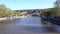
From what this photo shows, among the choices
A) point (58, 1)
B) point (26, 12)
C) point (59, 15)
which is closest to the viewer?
point (58, 1)

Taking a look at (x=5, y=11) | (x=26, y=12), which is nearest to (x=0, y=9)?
(x=5, y=11)

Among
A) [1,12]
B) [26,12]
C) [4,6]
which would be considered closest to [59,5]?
[1,12]

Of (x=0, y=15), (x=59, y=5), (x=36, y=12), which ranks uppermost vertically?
(x=59, y=5)

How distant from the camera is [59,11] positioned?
1838 inches

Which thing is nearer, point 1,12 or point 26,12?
point 1,12

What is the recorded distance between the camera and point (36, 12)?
199 meters

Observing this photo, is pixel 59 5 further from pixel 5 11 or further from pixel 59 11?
pixel 5 11

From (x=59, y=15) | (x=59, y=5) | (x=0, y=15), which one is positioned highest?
(x=59, y=5)

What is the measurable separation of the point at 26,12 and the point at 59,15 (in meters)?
146

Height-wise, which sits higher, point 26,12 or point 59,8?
point 59,8

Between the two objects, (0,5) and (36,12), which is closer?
(0,5)

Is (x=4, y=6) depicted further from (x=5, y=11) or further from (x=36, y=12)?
(x=36, y=12)

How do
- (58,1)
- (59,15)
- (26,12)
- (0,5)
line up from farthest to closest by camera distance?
1. (26,12)
2. (0,5)
3. (59,15)
4. (58,1)

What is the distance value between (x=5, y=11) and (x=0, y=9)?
9.81 ft
